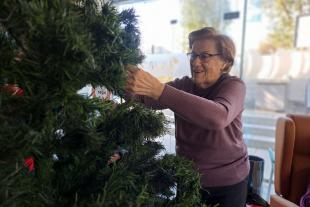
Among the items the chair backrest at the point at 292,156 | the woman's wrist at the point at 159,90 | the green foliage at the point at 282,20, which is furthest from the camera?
the green foliage at the point at 282,20

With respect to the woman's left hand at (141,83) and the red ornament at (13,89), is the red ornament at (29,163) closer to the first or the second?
the red ornament at (13,89)

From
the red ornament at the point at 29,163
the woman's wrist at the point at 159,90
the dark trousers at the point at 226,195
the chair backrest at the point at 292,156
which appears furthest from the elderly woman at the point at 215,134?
the red ornament at the point at 29,163

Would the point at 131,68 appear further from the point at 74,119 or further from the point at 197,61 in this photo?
the point at 197,61

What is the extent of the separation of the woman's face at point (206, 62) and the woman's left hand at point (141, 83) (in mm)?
427

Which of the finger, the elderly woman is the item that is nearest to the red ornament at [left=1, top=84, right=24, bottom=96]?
the finger

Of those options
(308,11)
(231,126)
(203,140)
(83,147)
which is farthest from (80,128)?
(308,11)

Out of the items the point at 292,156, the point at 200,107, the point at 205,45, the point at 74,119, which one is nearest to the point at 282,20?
the point at 292,156

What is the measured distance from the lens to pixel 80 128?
50 cm

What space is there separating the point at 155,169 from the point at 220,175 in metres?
0.64

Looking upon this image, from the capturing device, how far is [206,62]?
110 centimetres

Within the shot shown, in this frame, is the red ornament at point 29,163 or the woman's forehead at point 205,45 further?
the woman's forehead at point 205,45

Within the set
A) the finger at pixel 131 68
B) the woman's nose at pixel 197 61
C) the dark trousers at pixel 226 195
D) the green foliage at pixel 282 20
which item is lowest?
the dark trousers at pixel 226 195

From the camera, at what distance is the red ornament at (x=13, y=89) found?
16.2 inches

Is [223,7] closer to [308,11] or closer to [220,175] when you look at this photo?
[308,11]
